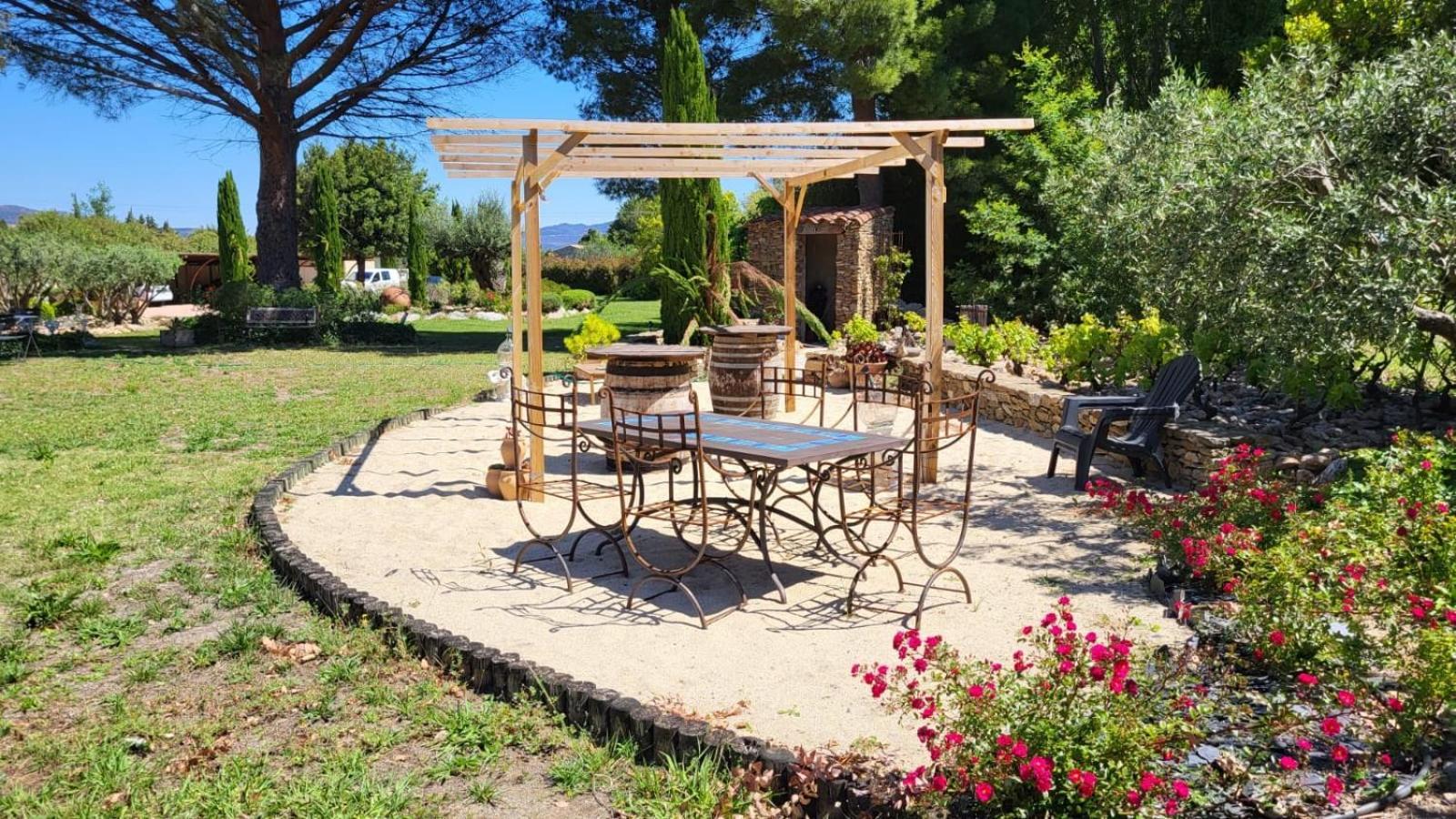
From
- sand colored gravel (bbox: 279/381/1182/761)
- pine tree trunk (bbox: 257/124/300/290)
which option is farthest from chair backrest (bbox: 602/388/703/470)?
pine tree trunk (bbox: 257/124/300/290)

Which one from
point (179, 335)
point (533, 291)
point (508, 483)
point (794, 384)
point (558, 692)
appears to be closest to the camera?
point (558, 692)

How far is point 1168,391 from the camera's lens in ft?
24.5

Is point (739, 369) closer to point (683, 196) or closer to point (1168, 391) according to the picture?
point (1168, 391)

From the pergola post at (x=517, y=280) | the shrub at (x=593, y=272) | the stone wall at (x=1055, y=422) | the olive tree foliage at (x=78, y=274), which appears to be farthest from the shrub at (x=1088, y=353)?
the shrub at (x=593, y=272)

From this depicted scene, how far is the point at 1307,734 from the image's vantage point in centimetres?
318

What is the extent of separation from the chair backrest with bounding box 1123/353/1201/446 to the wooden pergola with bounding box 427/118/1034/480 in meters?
1.48

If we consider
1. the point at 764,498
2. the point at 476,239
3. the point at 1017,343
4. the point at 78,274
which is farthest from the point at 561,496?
the point at 476,239

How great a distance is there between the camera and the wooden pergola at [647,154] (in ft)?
23.2

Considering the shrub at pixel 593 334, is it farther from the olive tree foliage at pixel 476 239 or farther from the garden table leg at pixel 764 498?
the olive tree foliage at pixel 476 239

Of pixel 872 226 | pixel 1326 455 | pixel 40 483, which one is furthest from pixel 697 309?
pixel 1326 455

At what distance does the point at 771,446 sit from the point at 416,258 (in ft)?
98.9

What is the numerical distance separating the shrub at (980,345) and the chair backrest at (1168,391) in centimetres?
402

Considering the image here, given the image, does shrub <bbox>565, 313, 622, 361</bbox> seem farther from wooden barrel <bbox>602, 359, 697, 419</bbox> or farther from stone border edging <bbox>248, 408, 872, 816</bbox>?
stone border edging <bbox>248, 408, 872, 816</bbox>

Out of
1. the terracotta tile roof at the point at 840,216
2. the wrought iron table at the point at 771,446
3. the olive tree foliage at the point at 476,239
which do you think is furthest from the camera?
the olive tree foliage at the point at 476,239
